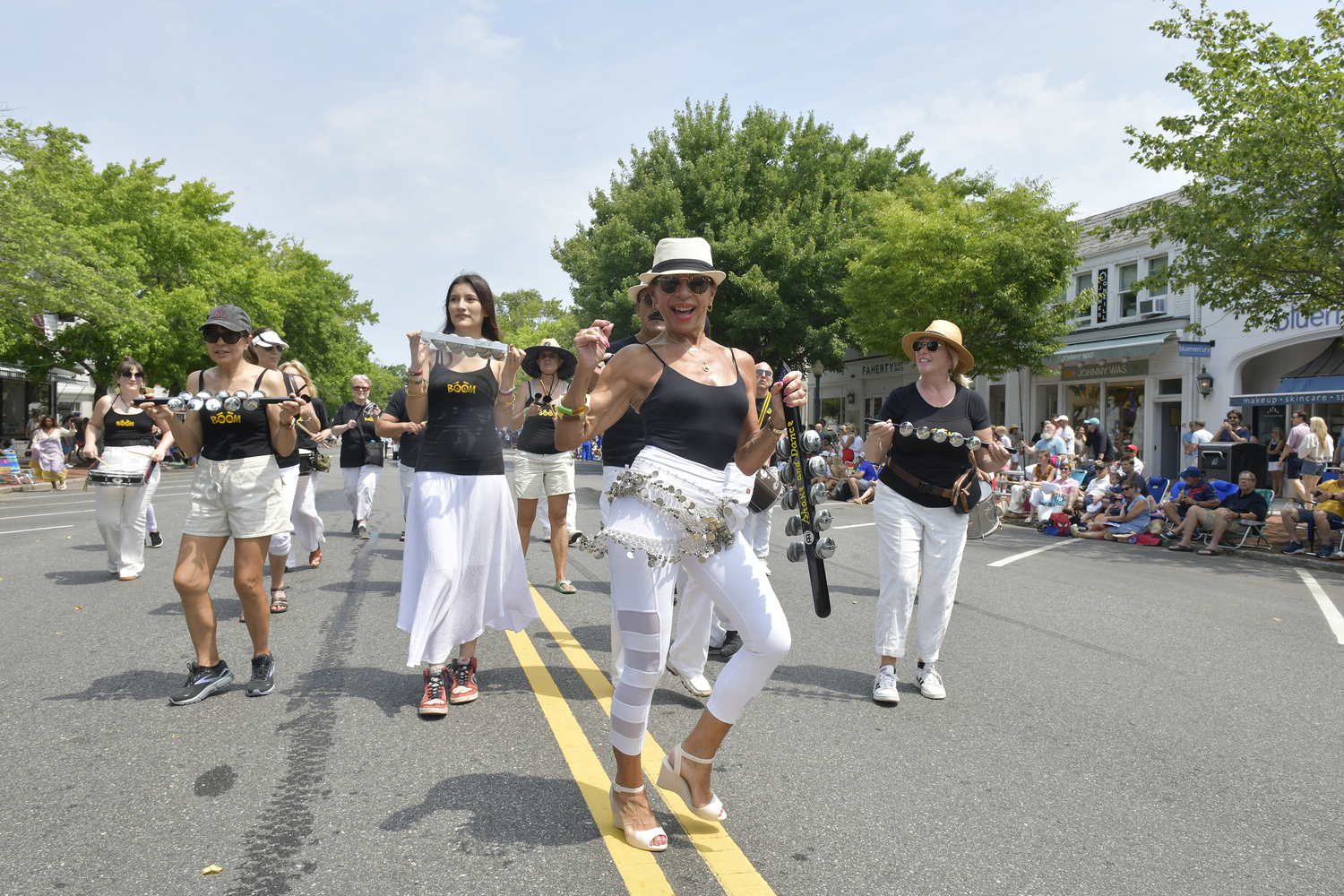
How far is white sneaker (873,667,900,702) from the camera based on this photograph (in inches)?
179

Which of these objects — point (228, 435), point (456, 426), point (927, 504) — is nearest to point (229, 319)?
point (228, 435)

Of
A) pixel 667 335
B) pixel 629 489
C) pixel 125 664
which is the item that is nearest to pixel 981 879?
pixel 629 489

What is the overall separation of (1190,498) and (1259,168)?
4617mm

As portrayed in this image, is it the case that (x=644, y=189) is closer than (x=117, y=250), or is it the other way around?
(x=117, y=250)

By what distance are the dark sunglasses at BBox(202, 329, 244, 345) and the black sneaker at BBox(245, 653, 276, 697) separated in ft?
5.37

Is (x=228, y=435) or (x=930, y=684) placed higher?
(x=228, y=435)

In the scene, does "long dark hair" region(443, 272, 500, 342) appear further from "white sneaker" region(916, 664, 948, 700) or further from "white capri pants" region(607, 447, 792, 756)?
"white sneaker" region(916, 664, 948, 700)

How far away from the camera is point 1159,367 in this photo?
82.1ft

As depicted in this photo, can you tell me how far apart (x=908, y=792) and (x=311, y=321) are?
45920 mm

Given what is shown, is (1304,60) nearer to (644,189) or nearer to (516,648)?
(516,648)

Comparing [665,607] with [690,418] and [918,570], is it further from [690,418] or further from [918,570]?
[918,570]

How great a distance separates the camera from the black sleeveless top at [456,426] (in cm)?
446

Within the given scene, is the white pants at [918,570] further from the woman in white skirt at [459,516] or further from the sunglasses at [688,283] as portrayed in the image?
the sunglasses at [688,283]

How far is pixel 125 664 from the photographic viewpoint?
16.6ft
